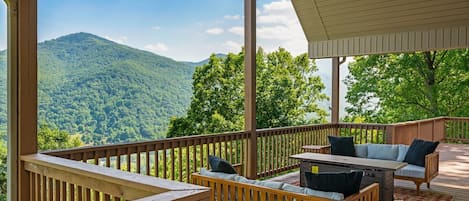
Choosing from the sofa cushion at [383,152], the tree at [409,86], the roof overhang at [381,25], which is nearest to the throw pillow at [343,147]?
the sofa cushion at [383,152]

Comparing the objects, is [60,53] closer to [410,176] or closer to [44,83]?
[44,83]

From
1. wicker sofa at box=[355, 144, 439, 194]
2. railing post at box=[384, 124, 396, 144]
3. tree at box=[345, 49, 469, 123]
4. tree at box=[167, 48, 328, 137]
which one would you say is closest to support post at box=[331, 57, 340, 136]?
railing post at box=[384, 124, 396, 144]

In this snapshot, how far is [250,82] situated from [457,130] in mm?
9151

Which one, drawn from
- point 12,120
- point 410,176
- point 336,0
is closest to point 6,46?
point 12,120

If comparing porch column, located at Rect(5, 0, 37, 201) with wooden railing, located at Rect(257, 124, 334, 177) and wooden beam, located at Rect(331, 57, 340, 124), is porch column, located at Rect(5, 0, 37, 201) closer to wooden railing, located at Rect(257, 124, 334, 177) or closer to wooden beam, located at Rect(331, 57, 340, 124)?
wooden railing, located at Rect(257, 124, 334, 177)

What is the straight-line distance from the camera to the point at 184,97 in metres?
15.4

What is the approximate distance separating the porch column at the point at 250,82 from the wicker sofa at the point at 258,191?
8.32 ft

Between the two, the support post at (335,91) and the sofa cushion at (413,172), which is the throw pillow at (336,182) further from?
the support post at (335,91)

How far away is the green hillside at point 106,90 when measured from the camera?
41.4 feet

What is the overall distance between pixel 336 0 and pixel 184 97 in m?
8.84

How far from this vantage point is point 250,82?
6270 mm

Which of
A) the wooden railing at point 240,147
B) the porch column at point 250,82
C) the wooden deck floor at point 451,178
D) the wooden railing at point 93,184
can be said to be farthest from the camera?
the porch column at point 250,82

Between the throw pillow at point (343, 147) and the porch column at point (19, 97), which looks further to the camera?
the throw pillow at point (343, 147)

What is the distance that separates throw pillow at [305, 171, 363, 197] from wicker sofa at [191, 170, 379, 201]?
7cm
